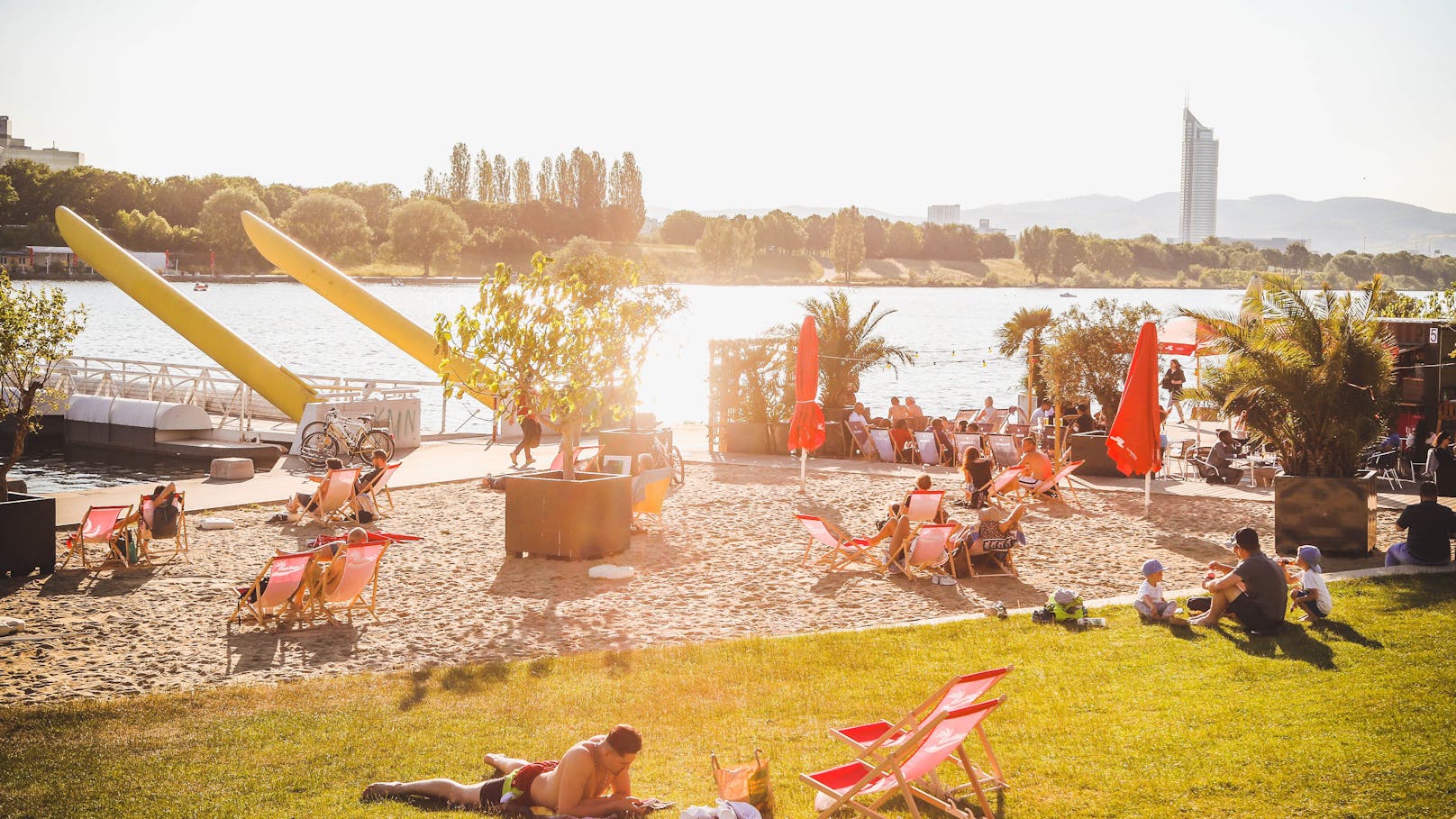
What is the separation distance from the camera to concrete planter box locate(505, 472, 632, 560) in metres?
11.7

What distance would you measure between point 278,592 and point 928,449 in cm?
1254

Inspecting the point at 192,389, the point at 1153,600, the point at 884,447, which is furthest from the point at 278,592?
the point at 192,389

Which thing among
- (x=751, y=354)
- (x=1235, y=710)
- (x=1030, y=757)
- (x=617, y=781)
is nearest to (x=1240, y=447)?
(x=751, y=354)

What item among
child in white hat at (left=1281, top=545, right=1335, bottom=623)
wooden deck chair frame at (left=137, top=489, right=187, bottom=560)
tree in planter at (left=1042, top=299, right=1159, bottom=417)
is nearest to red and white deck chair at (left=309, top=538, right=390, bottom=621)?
wooden deck chair frame at (left=137, top=489, right=187, bottom=560)

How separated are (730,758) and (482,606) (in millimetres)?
4343

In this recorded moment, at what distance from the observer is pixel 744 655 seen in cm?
809

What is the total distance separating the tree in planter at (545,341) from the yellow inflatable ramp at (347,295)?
481 inches

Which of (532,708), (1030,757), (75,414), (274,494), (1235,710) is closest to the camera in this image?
(1030,757)

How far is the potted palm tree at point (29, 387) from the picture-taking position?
10375mm

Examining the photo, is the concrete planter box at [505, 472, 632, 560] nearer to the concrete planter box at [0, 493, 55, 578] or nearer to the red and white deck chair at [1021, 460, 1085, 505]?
the concrete planter box at [0, 493, 55, 578]

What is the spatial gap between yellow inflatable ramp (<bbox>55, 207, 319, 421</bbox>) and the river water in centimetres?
319

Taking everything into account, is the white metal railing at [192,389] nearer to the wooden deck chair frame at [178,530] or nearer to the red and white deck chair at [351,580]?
the wooden deck chair frame at [178,530]

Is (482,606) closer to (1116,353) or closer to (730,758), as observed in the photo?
(730,758)

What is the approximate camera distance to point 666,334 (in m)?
24.7
